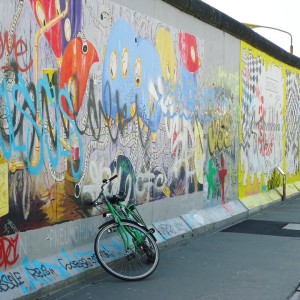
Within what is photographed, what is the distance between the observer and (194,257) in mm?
7980

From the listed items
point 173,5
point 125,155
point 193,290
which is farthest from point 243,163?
point 193,290

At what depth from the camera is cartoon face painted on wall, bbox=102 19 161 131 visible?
24.9 feet

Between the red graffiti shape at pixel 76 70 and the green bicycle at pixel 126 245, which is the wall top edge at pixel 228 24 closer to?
the red graffiti shape at pixel 76 70

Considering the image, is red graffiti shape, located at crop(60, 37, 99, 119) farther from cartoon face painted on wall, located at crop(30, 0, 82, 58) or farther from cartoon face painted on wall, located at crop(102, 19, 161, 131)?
cartoon face painted on wall, located at crop(102, 19, 161, 131)

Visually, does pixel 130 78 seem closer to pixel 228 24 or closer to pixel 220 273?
pixel 220 273

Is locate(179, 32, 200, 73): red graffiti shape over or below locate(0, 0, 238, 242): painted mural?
over

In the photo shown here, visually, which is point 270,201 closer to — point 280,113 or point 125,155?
point 280,113

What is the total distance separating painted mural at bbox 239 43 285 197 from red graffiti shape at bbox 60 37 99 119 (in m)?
6.70

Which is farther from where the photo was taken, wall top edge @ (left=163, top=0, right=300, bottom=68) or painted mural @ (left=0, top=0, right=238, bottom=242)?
wall top edge @ (left=163, top=0, right=300, bottom=68)

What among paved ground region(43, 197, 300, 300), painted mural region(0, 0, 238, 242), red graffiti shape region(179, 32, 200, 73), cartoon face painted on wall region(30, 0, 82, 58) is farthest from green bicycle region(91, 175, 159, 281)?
red graffiti shape region(179, 32, 200, 73)

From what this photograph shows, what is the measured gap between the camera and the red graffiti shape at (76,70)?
660 centimetres

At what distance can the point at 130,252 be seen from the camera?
680 cm

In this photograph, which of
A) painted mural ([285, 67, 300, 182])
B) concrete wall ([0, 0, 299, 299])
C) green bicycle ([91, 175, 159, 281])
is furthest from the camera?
painted mural ([285, 67, 300, 182])

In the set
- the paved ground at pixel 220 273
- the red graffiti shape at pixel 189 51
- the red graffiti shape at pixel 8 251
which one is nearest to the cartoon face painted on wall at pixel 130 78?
the red graffiti shape at pixel 189 51
